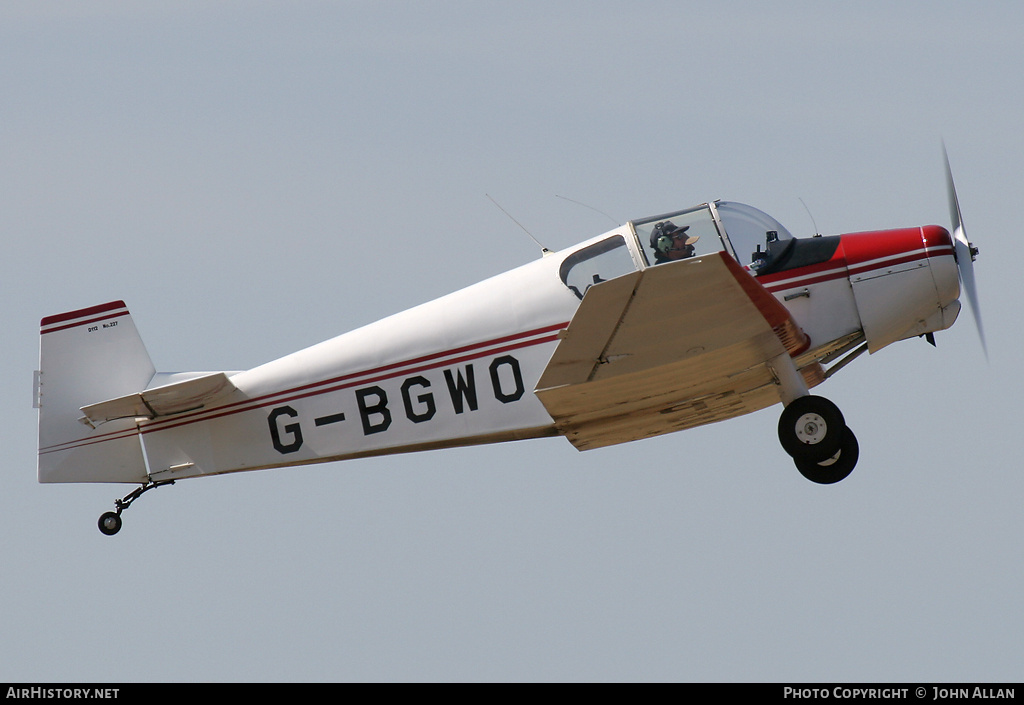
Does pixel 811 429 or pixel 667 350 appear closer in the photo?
pixel 667 350

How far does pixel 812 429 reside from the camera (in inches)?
376

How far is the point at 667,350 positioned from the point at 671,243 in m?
0.92

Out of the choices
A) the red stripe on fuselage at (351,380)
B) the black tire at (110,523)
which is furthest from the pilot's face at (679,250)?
the black tire at (110,523)

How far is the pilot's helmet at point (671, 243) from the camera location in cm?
966

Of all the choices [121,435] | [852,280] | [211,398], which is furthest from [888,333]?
[121,435]

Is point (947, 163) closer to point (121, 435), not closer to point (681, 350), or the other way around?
point (681, 350)

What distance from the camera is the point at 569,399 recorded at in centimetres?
974

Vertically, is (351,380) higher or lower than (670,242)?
Answer: lower

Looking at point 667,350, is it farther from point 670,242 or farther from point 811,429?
point 811,429

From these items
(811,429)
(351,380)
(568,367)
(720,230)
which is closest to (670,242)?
(720,230)

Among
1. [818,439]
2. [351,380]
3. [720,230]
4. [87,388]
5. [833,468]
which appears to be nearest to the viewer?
[818,439]

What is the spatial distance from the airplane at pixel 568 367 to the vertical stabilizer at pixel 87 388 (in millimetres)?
17

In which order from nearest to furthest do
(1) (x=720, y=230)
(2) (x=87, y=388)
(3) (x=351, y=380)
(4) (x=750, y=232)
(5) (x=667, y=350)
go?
(5) (x=667, y=350) → (1) (x=720, y=230) → (4) (x=750, y=232) → (3) (x=351, y=380) → (2) (x=87, y=388)
